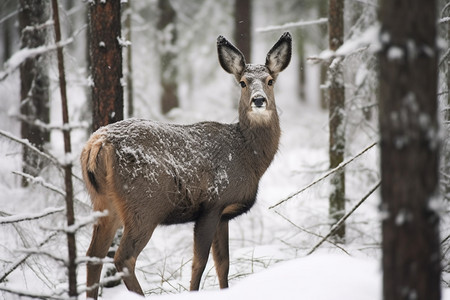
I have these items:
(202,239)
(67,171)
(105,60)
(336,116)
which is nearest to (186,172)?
(202,239)

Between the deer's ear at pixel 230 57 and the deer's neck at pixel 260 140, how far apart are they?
0.62 meters

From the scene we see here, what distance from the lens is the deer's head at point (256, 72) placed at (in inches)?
227

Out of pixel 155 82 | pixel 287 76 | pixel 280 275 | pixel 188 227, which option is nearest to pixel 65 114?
pixel 280 275

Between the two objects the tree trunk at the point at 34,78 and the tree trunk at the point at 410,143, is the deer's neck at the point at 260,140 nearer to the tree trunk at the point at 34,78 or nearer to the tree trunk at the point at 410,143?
the tree trunk at the point at 410,143

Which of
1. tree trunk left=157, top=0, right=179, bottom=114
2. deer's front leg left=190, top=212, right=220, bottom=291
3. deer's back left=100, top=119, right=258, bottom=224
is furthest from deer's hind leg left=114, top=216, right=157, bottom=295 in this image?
tree trunk left=157, top=0, right=179, bottom=114

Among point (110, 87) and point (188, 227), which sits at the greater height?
point (110, 87)

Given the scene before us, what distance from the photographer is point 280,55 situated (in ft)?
20.0

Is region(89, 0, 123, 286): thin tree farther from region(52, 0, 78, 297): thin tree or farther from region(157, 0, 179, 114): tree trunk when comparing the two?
region(157, 0, 179, 114): tree trunk

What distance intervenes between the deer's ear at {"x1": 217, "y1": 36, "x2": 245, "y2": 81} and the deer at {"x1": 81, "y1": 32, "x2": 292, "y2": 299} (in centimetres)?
1

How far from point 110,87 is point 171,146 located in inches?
46.1

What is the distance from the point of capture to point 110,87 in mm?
5566

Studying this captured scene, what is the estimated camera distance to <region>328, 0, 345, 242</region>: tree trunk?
7.15m

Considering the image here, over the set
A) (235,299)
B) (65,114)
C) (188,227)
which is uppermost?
(65,114)

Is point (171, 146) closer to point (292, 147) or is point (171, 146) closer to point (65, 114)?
point (65, 114)
